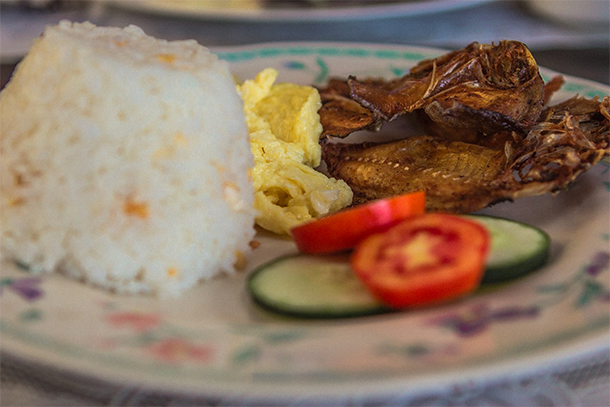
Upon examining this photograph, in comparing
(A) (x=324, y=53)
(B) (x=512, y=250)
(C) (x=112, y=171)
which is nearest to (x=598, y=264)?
(B) (x=512, y=250)

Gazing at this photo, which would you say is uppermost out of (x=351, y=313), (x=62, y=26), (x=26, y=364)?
(x=62, y=26)

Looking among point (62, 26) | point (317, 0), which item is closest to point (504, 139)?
point (62, 26)

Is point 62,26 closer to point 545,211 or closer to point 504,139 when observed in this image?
point 504,139

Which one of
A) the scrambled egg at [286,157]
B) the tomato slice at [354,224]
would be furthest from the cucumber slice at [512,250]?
the scrambled egg at [286,157]

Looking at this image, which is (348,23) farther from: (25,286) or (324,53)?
(25,286)

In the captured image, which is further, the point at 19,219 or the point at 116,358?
the point at 19,219

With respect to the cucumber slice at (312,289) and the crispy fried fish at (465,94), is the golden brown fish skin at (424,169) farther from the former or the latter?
the cucumber slice at (312,289)
